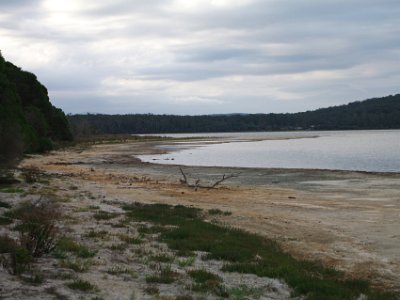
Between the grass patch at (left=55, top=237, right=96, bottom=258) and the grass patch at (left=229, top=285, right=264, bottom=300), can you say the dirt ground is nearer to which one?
the grass patch at (left=229, top=285, right=264, bottom=300)

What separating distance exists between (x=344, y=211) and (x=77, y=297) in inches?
531

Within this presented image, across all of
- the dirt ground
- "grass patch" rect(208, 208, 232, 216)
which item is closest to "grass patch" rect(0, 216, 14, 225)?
the dirt ground

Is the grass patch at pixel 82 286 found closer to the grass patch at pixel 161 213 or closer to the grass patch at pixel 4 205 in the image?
the grass patch at pixel 161 213

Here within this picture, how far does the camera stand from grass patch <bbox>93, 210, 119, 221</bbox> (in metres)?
14.3

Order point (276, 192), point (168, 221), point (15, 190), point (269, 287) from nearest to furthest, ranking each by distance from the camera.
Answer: point (269, 287) < point (168, 221) < point (15, 190) < point (276, 192)

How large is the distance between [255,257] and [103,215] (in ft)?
18.8

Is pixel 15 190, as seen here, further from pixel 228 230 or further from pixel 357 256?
pixel 357 256

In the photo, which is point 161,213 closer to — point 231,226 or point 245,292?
point 231,226

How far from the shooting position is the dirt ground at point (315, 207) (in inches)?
450

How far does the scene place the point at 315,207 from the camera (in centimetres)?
1952

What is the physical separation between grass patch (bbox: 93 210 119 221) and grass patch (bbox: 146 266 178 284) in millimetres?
5907

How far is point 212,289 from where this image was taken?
7.73m

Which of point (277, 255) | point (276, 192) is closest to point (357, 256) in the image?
point (277, 255)

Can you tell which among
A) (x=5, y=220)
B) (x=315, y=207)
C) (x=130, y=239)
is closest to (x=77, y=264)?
(x=130, y=239)
